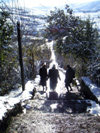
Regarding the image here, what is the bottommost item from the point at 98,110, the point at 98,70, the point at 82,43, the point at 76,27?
the point at 98,110

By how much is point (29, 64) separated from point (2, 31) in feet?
23.0

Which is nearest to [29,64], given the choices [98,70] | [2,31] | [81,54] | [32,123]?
[81,54]

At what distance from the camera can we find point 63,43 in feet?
52.3

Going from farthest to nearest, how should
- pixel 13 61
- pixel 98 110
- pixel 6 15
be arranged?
pixel 13 61, pixel 6 15, pixel 98 110

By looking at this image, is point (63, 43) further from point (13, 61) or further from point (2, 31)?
point (2, 31)

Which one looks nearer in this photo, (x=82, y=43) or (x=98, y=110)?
(x=98, y=110)

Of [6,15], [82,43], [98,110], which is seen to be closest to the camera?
[98,110]

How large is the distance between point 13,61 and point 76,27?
6.31 meters

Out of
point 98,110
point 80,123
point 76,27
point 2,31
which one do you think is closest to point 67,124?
point 80,123

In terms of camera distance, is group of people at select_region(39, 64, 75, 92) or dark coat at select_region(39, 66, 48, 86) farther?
dark coat at select_region(39, 66, 48, 86)

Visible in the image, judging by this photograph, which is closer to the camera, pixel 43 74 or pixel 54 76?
pixel 54 76

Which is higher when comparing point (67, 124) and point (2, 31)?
point (2, 31)

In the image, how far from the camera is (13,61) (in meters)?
12.5

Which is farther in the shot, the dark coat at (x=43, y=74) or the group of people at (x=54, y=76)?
the dark coat at (x=43, y=74)
